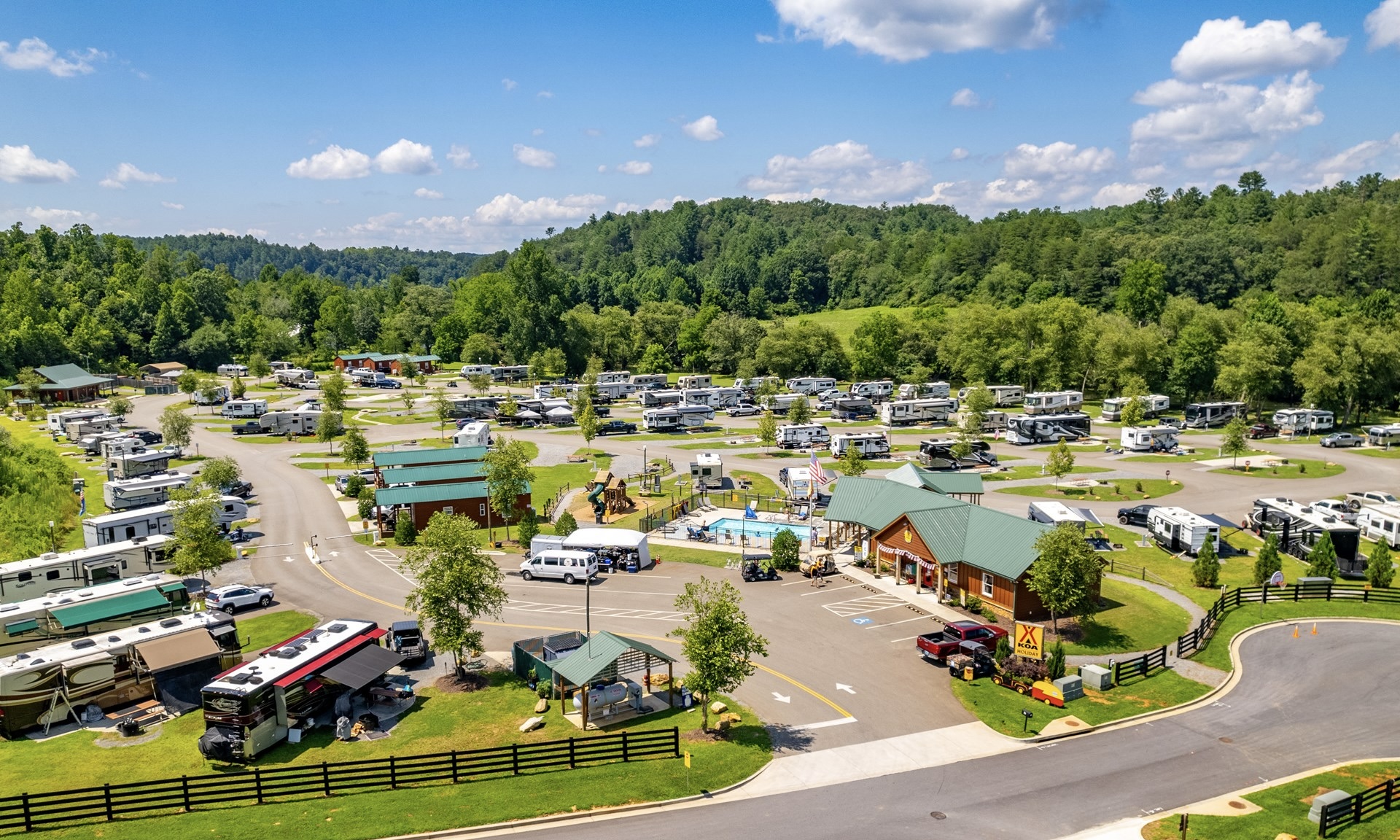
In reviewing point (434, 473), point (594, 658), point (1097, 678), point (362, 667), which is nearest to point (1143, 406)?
point (1097, 678)

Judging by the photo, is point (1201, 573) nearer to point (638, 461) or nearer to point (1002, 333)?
point (638, 461)

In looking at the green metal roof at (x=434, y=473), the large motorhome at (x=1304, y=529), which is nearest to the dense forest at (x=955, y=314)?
A: the large motorhome at (x=1304, y=529)

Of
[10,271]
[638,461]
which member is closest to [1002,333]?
[638,461]

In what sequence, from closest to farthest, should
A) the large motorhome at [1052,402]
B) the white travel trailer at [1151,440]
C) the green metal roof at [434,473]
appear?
1. the green metal roof at [434,473]
2. the white travel trailer at [1151,440]
3. the large motorhome at [1052,402]

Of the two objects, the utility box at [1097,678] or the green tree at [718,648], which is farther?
the utility box at [1097,678]

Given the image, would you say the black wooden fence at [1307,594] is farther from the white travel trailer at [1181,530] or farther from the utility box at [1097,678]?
the utility box at [1097,678]

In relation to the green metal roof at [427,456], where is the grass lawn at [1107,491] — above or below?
below

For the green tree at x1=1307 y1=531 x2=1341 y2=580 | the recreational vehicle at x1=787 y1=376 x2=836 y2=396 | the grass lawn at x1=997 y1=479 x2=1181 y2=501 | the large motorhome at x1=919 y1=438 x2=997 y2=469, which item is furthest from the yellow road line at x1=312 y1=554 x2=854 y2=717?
the recreational vehicle at x1=787 y1=376 x2=836 y2=396

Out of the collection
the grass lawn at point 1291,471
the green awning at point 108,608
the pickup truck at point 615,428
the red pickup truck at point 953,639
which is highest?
the pickup truck at point 615,428
